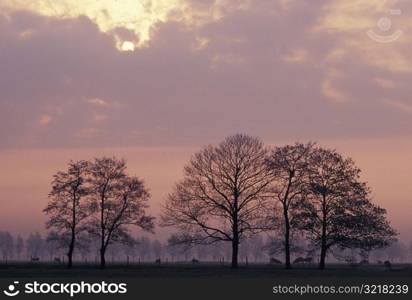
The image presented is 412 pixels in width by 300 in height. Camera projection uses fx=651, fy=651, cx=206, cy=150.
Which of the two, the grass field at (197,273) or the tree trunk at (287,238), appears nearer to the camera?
the grass field at (197,273)

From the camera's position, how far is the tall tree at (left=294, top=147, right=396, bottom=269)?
8031 cm

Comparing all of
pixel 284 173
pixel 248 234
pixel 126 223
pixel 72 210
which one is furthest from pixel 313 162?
pixel 72 210

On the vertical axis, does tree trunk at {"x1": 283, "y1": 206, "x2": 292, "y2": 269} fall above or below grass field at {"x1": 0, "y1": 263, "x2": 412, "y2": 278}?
above

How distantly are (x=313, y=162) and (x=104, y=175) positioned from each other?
29.8 metres

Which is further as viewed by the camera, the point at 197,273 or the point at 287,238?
the point at 287,238

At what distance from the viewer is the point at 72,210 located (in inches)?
3578

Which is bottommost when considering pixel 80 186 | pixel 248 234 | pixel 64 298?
pixel 64 298

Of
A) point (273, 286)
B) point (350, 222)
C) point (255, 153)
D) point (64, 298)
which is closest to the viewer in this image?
point (64, 298)

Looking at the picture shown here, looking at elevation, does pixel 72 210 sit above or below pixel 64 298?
above

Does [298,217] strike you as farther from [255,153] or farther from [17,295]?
Answer: [17,295]

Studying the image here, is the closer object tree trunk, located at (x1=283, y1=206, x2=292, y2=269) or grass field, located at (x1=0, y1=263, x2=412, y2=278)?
grass field, located at (x1=0, y1=263, x2=412, y2=278)

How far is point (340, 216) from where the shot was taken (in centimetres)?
8025

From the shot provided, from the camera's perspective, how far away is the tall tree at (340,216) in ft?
263

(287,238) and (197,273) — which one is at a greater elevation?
(287,238)
